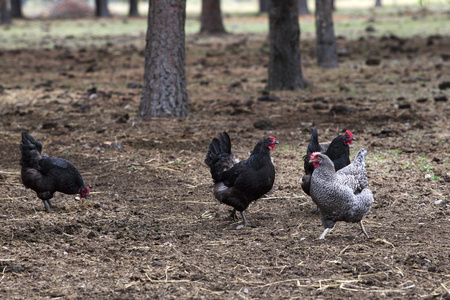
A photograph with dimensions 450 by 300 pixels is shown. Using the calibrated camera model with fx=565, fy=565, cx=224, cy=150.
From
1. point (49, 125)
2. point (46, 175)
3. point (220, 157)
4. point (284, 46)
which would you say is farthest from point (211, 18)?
point (46, 175)

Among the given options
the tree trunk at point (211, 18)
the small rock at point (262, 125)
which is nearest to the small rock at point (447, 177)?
the small rock at point (262, 125)

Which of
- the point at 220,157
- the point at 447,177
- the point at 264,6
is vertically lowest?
the point at 447,177

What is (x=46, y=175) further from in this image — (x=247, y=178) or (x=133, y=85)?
(x=133, y=85)

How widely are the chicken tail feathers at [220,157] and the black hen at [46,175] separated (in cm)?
128

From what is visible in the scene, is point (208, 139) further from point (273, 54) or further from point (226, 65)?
point (226, 65)

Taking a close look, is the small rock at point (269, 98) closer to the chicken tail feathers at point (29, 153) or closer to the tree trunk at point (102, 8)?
the chicken tail feathers at point (29, 153)

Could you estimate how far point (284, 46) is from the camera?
443 inches

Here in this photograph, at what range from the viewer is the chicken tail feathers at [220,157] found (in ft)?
18.3

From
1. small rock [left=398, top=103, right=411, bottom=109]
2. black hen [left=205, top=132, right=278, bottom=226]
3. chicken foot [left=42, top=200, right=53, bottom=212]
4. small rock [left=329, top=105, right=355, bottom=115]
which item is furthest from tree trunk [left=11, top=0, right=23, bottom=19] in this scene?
black hen [left=205, top=132, right=278, bottom=226]

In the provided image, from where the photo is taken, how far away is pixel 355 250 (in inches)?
180

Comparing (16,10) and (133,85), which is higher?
(16,10)

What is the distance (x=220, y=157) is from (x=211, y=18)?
64.4ft

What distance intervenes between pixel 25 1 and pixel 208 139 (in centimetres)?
7533

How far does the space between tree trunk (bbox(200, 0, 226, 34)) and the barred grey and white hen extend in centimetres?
2010
